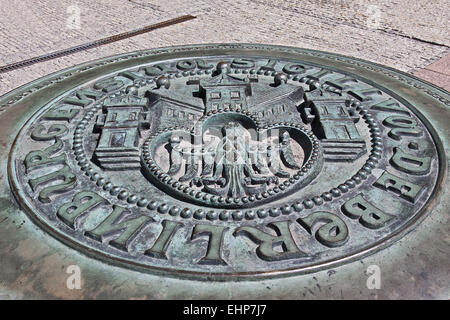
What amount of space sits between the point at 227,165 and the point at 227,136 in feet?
1.08

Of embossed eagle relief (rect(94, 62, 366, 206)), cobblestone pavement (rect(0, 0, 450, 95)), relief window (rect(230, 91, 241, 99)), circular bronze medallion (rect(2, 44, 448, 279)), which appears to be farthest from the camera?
cobblestone pavement (rect(0, 0, 450, 95))

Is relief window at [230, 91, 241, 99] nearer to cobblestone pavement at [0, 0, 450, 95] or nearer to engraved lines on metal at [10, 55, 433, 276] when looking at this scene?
engraved lines on metal at [10, 55, 433, 276]

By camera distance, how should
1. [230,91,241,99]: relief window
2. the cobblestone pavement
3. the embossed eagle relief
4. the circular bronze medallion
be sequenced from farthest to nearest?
1. the cobblestone pavement
2. [230,91,241,99]: relief window
3. the embossed eagle relief
4. the circular bronze medallion

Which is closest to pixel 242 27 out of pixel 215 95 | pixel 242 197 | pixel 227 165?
pixel 215 95

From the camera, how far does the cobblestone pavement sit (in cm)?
457

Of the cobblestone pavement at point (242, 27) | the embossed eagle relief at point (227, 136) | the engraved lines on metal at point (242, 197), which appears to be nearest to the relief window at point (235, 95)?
the embossed eagle relief at point (227, 136)

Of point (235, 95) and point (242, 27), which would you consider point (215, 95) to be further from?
point (242, 27)

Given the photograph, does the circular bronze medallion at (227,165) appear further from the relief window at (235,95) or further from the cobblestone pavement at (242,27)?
the cobblestone pavement at (242,27)

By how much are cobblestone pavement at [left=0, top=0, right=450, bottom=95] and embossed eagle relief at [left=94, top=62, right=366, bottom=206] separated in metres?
1.68

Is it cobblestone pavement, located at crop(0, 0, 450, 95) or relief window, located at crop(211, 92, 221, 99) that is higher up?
cobblestone pavement, located at crop(0, 0, 450, 95)

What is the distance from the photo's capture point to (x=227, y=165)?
2.42m

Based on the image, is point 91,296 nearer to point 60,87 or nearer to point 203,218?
point 203,218

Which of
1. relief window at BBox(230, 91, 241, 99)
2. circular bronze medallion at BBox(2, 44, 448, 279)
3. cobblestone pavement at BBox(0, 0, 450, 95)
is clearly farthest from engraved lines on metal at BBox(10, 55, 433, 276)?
cobblestone pavement at BBox(0, 0, 450, 95)

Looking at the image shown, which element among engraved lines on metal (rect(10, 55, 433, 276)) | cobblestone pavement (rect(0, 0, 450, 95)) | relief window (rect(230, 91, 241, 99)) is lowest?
engraved lines on metal (rect(10, 55, 433, 276))
